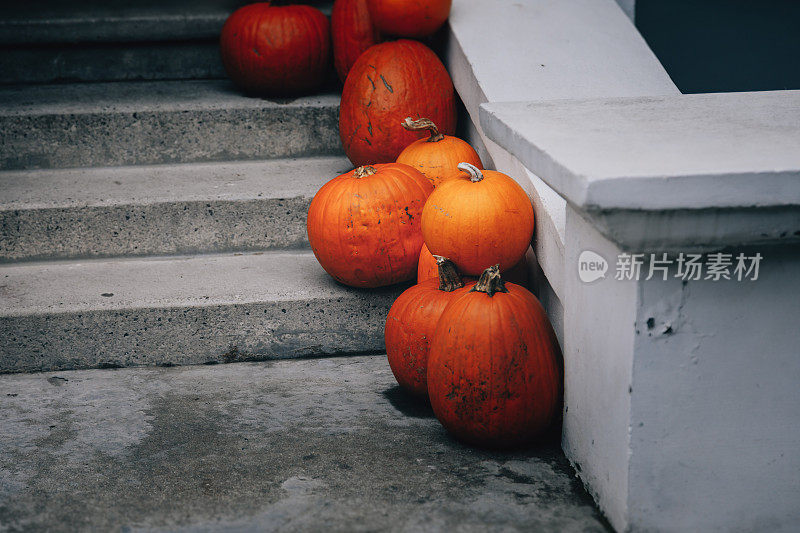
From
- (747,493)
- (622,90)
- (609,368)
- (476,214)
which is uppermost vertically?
(622,90)

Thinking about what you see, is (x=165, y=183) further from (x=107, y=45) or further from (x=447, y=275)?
(x=447, y=275)

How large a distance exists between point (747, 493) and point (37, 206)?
8.93 feet

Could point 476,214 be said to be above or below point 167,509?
above

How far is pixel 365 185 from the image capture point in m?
2.81

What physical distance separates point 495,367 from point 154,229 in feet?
5.73

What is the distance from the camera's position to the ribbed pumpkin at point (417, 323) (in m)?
2.44

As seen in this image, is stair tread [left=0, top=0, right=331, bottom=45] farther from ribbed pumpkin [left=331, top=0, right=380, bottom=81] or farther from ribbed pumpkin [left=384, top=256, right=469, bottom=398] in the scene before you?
ribbed pumpkin [left=384, top=256, right=469, bottom=398]

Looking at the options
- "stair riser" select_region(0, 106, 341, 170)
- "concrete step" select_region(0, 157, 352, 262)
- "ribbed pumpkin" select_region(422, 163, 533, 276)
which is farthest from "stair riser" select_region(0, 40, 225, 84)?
"ribbed pumpkin" select_region(422, 163, 533, 276)

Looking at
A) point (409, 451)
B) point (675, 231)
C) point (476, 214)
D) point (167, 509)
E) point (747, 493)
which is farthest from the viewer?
point (476, 214)

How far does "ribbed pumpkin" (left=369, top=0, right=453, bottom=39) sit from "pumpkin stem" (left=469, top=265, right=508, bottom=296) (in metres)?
1.59

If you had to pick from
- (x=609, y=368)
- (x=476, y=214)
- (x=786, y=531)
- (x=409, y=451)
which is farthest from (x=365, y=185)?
(x=786, y=531)

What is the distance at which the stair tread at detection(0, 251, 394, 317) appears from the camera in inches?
113

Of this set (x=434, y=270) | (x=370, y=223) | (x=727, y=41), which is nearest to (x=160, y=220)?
(x=370, y=223)

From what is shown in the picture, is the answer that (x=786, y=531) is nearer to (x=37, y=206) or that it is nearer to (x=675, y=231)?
(x=675, y=231)
